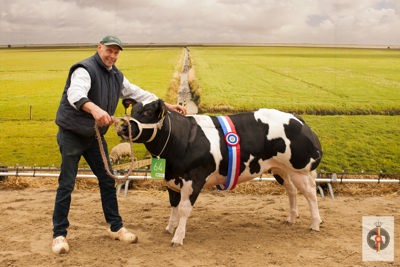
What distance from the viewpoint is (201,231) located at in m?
5.30

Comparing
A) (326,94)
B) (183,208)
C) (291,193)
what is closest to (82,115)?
(183,208)

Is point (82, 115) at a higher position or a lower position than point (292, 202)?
Result: higher

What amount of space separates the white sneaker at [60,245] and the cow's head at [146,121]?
1.39 metres

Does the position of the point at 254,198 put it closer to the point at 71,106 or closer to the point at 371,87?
the point at 71,106

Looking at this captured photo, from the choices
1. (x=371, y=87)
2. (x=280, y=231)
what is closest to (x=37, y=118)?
(x=280, y=231)

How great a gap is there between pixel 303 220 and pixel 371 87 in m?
5.70

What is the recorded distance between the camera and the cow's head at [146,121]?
14.3ft

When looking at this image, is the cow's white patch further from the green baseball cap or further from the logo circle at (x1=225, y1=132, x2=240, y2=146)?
the green baseball cap

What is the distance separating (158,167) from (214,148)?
0.72 metres

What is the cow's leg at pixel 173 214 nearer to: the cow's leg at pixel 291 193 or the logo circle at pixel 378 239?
the cow's leg at pixel 291 193

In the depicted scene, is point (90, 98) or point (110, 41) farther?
point (90, 98)

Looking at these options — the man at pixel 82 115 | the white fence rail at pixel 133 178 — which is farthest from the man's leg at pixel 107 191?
the white fence rail at pixel 133 178

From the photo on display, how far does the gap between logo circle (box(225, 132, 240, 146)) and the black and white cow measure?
0.04 feet

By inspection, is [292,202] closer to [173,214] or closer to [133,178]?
[173,214]
